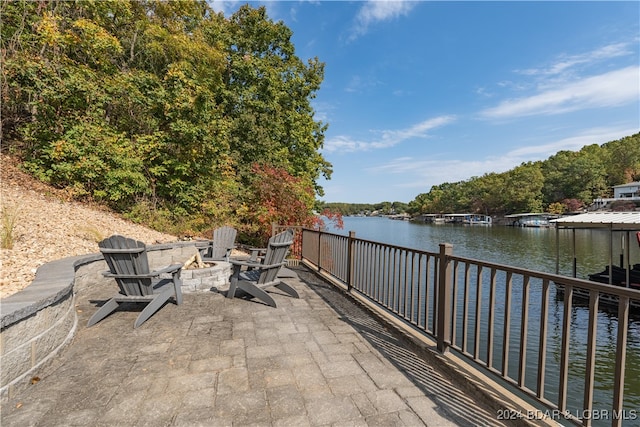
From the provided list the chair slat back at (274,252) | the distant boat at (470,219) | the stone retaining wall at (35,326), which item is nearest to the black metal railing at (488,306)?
the chair slat back at (274,252)

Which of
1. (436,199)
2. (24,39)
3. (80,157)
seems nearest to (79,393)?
(80,157)

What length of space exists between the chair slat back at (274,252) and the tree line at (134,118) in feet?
16.1

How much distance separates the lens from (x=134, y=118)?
9414 mm

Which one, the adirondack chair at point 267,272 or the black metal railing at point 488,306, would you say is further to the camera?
the adirondack chair at point 267,272

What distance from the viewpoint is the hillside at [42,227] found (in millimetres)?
3475

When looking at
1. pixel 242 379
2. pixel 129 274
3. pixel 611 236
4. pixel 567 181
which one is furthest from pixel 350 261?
pixel 567 181

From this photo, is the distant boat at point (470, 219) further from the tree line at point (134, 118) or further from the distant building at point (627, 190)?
the tree line at point (134, 118)

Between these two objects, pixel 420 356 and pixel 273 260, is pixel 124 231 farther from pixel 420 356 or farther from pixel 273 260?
pixel 420 356

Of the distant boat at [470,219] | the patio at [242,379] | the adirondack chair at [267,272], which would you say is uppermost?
the adirondack chair at [267,272]

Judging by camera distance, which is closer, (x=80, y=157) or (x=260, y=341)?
(x=260, y=341)

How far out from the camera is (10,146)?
7.85 metres

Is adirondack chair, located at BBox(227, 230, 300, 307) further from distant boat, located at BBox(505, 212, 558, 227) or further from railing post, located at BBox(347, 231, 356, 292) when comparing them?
distant boat, located at BBox(505, 212, 558, 227)

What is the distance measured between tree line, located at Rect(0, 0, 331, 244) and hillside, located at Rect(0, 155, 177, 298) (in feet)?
1.47

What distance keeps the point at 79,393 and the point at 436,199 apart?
96.4m
